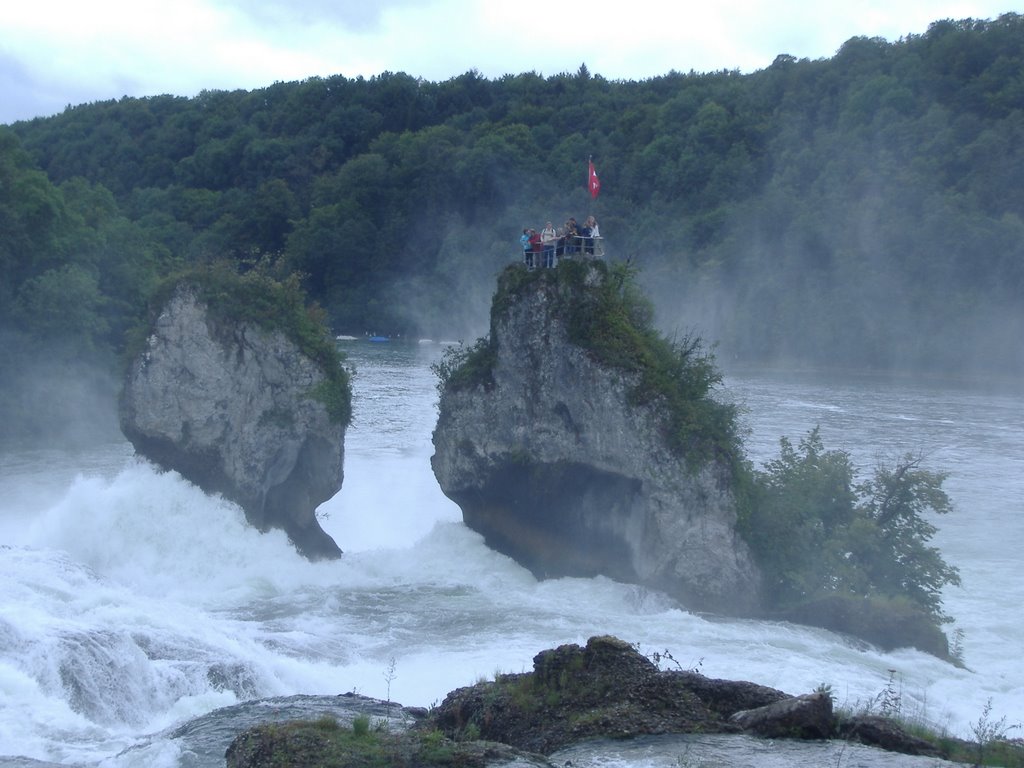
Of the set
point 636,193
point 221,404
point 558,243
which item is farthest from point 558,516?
point 636,193

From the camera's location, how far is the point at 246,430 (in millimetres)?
22016

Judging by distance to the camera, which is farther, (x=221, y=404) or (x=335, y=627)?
(x=221, y=404)

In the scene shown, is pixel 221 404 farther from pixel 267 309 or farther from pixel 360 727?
pixel 360 727

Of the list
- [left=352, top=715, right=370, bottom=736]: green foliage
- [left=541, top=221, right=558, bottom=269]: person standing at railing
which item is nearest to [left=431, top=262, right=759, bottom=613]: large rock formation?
[left=541, top=221, right=558, bottom=269]: person standing at railing

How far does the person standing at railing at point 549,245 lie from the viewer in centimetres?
2202

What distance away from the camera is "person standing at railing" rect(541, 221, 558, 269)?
867 inches

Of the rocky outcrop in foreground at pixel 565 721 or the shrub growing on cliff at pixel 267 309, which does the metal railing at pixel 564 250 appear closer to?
the shrub growing on cliff at pixel 267 309

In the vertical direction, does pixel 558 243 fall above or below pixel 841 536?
above

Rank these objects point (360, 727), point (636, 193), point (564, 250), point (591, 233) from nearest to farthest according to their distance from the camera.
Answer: point (360, 727), point (591, 233), point (564, 250), point (636, 193)

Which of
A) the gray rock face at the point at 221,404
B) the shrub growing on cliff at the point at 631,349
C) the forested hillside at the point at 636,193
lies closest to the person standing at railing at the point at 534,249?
the shrub growing on cliff at the point at 631,349

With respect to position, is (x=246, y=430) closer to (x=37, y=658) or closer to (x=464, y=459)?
(x=464, y=459)

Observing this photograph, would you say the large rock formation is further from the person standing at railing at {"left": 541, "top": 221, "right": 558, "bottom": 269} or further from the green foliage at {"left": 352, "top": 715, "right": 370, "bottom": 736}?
the green foliage at {"left": 352, "top": 715, "right": 370, "bottom": 736}

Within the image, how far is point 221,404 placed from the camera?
72.2 feet

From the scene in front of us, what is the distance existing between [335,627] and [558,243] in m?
7.75
